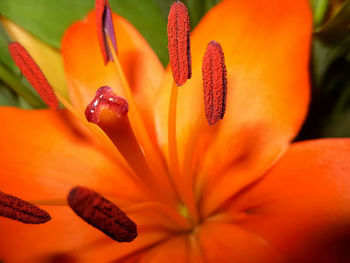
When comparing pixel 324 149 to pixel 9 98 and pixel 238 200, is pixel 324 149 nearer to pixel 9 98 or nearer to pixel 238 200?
pixel 238 200

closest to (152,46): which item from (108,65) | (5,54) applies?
(108,65)

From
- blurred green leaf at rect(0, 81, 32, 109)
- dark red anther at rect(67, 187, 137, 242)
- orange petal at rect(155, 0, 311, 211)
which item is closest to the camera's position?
dark red anther at rect(67, 187, 137, 242)

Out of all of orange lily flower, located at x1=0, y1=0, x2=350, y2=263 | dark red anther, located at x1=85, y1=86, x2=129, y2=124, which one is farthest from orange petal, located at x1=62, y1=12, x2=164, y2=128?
dark red anther, located at x1=85, y1=86, x2=129, y2=124

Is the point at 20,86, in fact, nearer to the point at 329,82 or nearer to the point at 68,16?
the point at 68,16

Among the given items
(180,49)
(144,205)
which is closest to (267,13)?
(180,49)

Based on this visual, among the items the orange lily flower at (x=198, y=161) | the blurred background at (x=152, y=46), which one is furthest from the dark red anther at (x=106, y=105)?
the blurred background at (x=152, y=46)

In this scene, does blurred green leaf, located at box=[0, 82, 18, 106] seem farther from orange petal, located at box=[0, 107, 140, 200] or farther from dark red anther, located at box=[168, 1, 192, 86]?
dark red anther, located at box=[168, 1, 192, 86]

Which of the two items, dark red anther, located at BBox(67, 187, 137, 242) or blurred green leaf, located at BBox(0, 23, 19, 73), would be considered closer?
dark red anther, located at BBox(67, 187, 137, 242)
